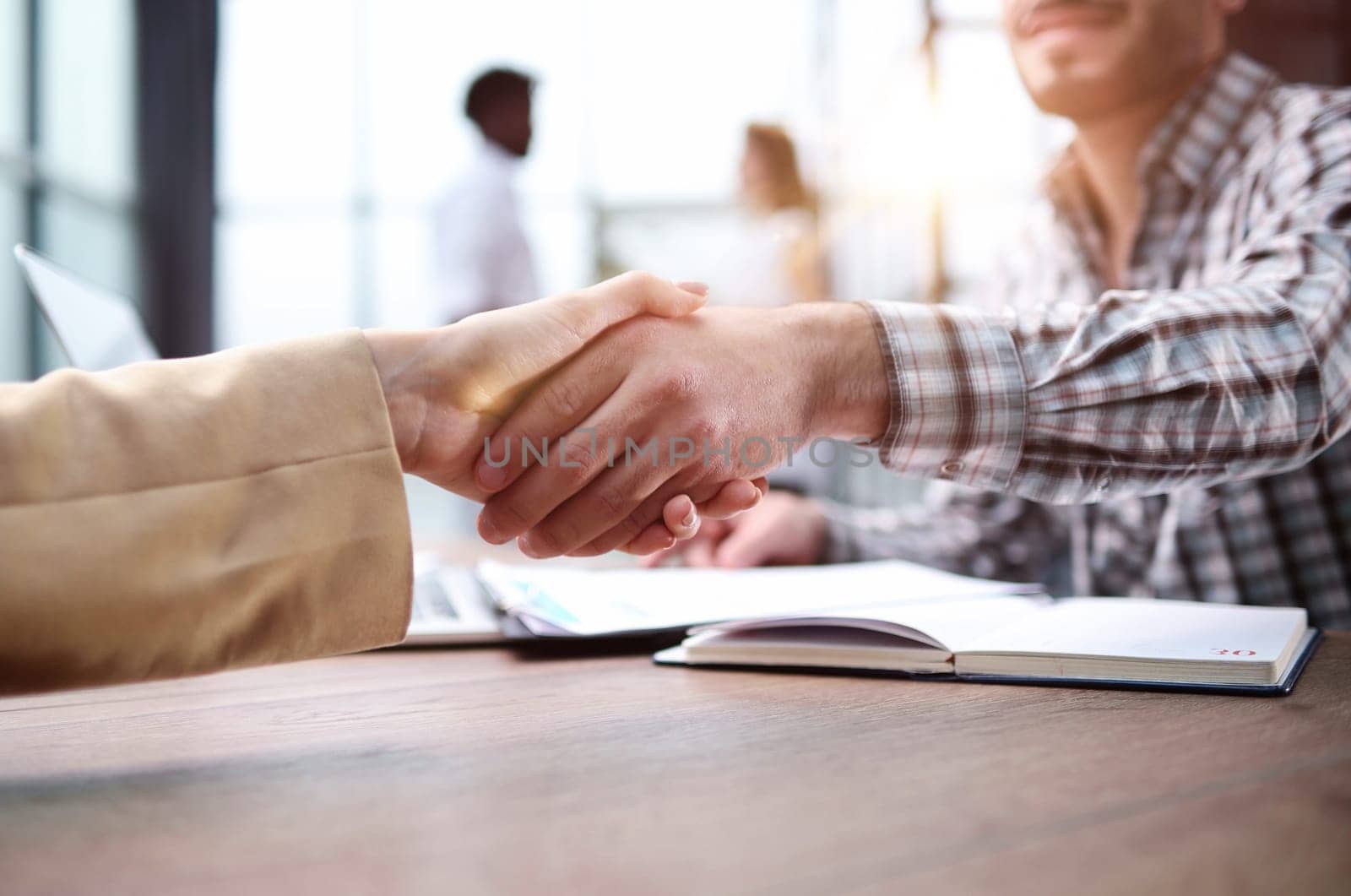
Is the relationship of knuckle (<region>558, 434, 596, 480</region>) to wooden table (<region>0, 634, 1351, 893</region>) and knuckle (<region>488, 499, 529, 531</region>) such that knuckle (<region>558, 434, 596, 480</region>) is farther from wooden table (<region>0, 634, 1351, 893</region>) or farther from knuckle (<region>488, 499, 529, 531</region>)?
wooden table (<region>0, 634, 1351, 893</region>)

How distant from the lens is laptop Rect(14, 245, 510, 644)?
726 mm

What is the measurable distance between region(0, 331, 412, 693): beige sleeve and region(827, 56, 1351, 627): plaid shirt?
374 millimetres

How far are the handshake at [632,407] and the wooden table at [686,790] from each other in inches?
5.8

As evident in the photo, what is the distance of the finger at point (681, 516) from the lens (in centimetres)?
68

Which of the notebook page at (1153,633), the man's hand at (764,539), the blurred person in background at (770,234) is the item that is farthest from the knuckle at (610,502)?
the blurred person in background at (770,234)

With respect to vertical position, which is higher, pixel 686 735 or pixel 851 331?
pixel 851 331

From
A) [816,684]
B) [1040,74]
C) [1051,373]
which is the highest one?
[1040,74]

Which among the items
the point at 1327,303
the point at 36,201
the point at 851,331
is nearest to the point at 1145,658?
the point at 851,331

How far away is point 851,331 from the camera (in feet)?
2.24

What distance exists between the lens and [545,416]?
630 mm

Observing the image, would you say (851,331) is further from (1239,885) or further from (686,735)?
(1239,885)

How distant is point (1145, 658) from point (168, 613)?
48cm

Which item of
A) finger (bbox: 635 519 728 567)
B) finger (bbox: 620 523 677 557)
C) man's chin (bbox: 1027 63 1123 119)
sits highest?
man's chin (bbox: 1027 63 1123 119)

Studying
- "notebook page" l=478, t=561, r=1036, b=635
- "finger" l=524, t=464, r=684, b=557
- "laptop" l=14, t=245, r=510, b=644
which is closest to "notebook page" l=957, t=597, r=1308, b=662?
"notebook page" l=478, t=561, r=1036, b=635
